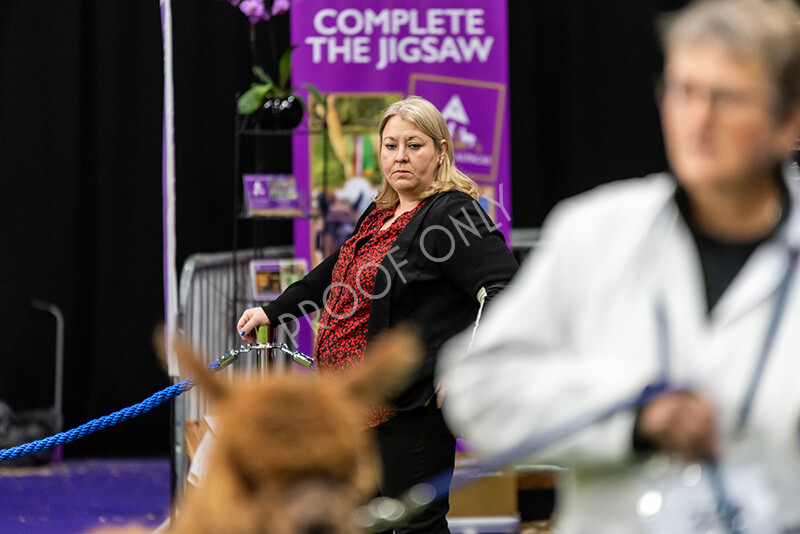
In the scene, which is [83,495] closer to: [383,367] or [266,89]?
[266,89]

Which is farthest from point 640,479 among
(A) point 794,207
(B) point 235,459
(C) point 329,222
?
(C) point 329,222

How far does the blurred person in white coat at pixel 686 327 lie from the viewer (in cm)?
111

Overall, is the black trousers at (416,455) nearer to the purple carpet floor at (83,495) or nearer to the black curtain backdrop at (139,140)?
the purple carpet floor at (83,495)

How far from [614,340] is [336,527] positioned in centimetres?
45

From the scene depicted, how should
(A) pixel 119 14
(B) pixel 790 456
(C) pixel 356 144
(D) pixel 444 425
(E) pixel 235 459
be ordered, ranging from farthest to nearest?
(A) pixel 119 14 → (C) pixel 356 144 → (D) pixel 444 425 → (B) pixel 790 456 → (E) pixel 235 459

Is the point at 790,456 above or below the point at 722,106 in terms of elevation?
below

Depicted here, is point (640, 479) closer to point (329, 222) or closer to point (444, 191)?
point (444, 191)

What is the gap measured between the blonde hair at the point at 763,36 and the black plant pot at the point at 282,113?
416 centimetres

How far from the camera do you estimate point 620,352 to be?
1.17 meters

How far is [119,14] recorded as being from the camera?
6926mm

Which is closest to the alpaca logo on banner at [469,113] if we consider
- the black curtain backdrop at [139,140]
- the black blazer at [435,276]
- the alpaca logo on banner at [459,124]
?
the alpaca logo on banner at [459,124]

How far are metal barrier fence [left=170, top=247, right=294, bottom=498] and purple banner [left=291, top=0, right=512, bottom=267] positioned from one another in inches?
25.1

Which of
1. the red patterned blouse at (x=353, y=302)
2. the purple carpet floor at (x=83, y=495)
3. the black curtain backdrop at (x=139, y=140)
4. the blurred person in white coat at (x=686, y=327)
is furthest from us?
the black curtain backdrop at (x=139, y=140)

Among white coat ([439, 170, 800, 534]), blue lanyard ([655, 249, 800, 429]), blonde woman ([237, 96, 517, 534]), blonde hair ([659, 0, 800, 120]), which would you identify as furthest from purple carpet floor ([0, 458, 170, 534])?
blonde hair ([659, 0, 800, 120])
